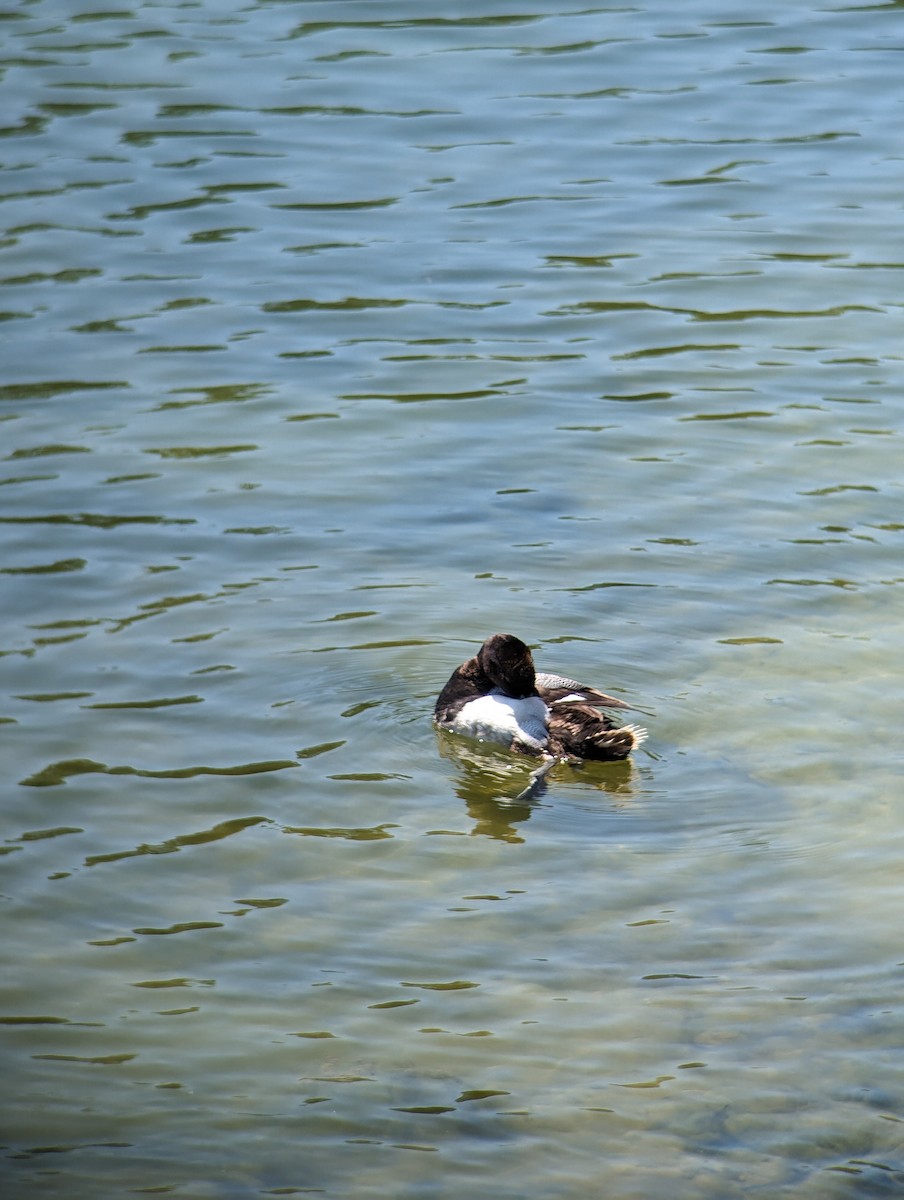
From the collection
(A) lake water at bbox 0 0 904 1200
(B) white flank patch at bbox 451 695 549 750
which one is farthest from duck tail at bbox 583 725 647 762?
(B) white flank patch at bbox 451 695 549 750

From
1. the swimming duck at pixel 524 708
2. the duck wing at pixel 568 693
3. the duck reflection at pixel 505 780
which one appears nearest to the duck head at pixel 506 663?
the swimming duck at pixel 524 708

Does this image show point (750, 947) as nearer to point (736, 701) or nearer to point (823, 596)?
point (736, 701)

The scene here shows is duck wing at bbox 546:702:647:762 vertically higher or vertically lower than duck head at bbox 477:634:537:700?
lower

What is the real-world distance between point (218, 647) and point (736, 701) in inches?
93.7

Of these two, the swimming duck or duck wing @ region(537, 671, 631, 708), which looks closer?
the swimming duck

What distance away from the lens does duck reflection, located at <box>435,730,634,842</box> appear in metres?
7.25

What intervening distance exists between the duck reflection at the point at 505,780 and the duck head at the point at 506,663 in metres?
0.31

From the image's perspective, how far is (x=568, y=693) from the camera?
25.6 feet

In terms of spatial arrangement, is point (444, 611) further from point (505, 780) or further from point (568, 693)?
point (505, 780)

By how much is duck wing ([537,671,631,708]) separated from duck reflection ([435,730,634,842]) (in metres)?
0.26

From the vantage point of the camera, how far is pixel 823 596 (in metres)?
8.85

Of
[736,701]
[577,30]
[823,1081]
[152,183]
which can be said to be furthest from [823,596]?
[577,30]

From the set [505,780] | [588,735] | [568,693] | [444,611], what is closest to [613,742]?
[588,735]

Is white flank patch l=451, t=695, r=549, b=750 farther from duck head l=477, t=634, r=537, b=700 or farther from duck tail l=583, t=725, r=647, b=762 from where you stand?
duck tail l=583, t=725, r=647, b=762
